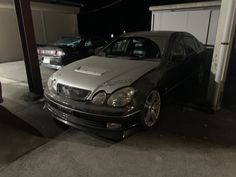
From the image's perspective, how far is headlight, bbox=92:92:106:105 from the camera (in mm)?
2277

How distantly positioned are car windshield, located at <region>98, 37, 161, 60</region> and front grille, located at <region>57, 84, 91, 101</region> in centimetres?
126

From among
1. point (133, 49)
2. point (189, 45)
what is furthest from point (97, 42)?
point (189, 45)

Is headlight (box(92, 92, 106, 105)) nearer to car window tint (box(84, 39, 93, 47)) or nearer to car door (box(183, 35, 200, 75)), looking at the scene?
car door (box(183, 35, 200, 75))

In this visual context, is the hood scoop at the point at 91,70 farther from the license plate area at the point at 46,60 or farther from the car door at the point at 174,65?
the license plate area at the point at 46,60

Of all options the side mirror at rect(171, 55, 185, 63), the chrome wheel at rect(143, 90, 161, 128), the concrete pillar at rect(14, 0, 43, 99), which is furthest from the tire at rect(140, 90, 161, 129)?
the concrete pillar at rect(14, 0, 43, 99)

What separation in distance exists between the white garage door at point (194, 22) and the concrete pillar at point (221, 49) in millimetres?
3796

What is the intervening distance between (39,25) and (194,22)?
7.86 metres

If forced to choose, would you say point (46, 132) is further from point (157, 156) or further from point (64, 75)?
point (157, 156)

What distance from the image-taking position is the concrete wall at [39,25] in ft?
28.3

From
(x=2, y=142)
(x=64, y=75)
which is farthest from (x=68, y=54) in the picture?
(x=2, y=142)

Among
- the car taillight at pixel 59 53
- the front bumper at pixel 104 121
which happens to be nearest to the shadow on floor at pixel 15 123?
the front bumper at pixel 104 121

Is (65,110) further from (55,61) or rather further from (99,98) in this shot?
(55,61)

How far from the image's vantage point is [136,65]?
283 cm

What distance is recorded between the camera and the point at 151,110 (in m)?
2.74
